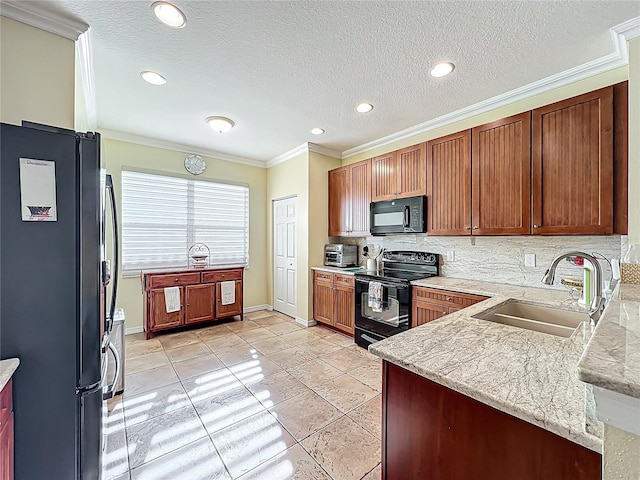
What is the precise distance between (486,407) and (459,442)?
0.53 ft

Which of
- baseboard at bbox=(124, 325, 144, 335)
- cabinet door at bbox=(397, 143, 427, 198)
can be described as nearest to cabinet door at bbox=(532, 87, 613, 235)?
cabinet door at bbox=(397, 143, 427, 198)

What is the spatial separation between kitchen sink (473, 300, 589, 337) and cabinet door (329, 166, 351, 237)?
7.82 feet

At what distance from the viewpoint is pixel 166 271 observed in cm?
379

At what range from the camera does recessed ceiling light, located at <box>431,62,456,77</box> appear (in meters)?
2.16

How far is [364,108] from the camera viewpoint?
2918 millimetres

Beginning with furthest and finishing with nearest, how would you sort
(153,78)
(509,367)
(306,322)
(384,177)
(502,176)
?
(306,322) → (384,177) → (502,176) → (153,78) → (509,367)

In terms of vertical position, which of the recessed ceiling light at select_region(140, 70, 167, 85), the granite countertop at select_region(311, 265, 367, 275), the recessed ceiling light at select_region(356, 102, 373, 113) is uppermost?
the recessed ceiling light at select_region(140, 70, 167, 85)

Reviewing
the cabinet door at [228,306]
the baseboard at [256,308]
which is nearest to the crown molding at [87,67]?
the cabinet door at [228,306]

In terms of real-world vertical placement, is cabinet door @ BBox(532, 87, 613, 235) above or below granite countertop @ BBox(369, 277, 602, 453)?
above

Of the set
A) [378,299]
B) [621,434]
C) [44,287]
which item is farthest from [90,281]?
[378,299]

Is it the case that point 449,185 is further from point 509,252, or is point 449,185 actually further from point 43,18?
point 43,18

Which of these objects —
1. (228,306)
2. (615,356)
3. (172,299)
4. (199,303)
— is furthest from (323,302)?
(615,356)

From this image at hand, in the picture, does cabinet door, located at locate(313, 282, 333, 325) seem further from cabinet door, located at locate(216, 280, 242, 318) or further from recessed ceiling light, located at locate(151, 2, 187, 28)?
recessed ceiling light, located at locate(151, 2, 187, 28)

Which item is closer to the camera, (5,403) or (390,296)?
(5,403)
